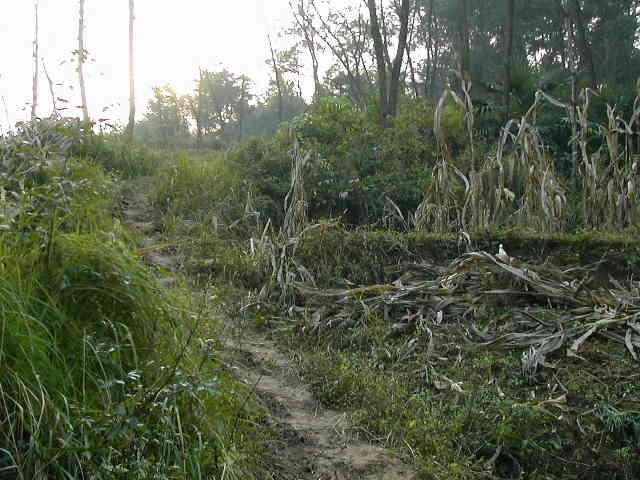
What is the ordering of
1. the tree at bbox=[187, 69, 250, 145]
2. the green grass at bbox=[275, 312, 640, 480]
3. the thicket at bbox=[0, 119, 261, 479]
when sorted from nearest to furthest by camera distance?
1. the thicket at bbox=[0, 119, 261, 479]
2. the green grass at bbox=[275, 312, 640, 480]
3. the tree at bbox=[187, 69, 250, 145]

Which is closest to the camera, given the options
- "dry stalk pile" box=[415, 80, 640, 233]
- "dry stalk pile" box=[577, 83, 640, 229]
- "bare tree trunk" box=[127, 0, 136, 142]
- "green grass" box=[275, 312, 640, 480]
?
"green grass" box=[275, 312, 640, 480]

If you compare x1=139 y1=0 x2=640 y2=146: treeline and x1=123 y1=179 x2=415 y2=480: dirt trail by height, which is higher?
x1=139 y1=0 x2=640 y2=146: treeline

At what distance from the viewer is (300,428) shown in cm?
330

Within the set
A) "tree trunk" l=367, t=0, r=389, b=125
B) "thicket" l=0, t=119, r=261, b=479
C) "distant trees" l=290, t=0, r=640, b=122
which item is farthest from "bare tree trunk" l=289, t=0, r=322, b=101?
"thicket" l=0, t=119, r=261, b=479

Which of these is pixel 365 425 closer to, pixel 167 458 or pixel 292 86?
pixel 167 458

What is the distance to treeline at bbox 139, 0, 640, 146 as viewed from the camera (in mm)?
11328

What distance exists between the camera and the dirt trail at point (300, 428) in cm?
292

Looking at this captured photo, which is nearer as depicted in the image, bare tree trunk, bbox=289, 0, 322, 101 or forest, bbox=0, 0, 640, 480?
forest, bbox=0, 0, 640, 480

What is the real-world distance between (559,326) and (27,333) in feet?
10.5

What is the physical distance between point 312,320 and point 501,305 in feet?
4.45

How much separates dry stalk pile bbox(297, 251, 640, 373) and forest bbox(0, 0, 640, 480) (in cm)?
2

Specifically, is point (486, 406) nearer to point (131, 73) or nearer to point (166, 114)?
point (131, 73)

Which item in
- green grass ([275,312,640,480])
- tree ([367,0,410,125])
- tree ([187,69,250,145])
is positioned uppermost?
tree ([187,69,250,145])

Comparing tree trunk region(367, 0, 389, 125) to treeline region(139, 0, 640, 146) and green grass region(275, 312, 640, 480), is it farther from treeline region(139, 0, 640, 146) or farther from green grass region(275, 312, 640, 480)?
green grass region(275, 312, 640, 480)
